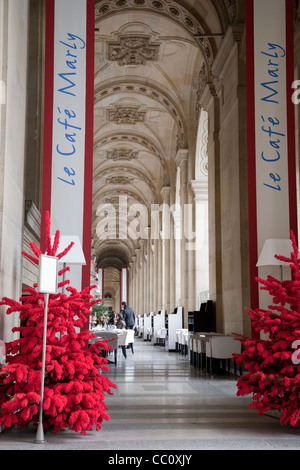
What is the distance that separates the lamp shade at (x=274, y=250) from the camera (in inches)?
251

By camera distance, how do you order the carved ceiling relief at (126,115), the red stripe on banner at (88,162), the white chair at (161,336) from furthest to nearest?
the carved ceiling relief at (126,115) → the white chair at (161,336) → the red stripe on banner at (88,162)

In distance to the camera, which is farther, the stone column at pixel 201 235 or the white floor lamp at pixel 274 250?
the stone column at pixel 201 235

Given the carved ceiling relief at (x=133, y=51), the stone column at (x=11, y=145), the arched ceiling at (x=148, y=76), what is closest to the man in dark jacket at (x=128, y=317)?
the arched ceiling at (x=148, y=76)

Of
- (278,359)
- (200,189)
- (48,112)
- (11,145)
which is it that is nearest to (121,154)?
(200,189)

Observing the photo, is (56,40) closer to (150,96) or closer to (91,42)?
(91,42)

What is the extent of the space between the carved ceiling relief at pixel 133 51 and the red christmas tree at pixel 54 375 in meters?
12.9

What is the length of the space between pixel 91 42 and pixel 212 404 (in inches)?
182

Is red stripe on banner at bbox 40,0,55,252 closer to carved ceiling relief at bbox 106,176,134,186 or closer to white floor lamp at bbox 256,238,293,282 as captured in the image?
white floor lamp at bbox 256,238,293,282

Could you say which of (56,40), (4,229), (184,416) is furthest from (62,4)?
(184,416)

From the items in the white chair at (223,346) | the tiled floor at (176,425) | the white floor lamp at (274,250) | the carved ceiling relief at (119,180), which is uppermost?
the carved ceiling relief at (119,180)

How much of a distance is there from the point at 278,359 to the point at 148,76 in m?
15.0

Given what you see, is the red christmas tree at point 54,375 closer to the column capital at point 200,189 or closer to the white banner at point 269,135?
the white banner at point 269,135

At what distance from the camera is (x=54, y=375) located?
4945 mm
